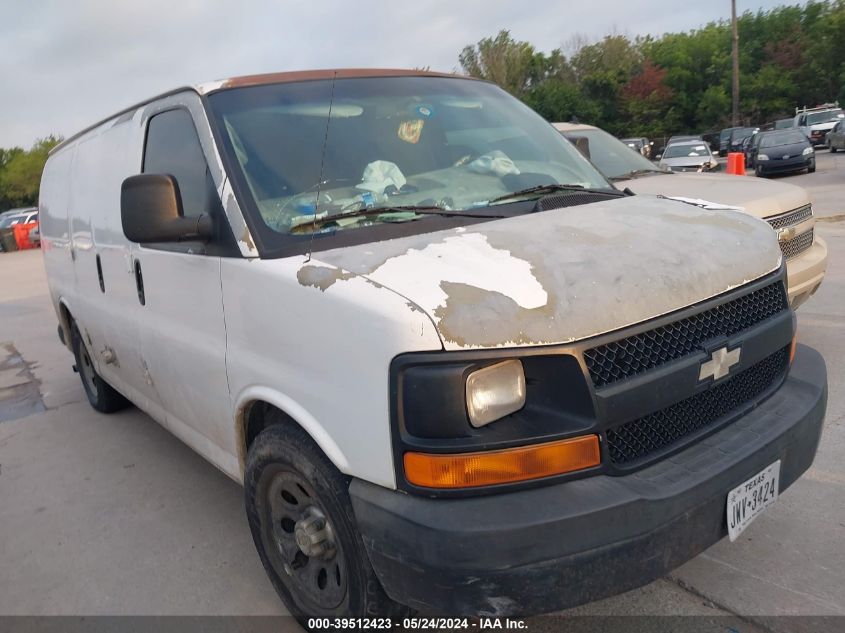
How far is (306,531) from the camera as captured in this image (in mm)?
2604

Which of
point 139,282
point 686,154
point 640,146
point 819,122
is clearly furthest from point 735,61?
point 139,282

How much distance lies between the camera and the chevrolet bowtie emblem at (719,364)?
243cm

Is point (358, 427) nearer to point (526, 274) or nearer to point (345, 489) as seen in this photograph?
point (345, 489)

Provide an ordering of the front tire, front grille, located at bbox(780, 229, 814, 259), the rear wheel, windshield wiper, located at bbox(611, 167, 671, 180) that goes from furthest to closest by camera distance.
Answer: windshield wiper, located at bbox(611, 167, 671, 180) < the rear wheel < front grille, located at bbox(780, 229, 814, 259) < the front tire

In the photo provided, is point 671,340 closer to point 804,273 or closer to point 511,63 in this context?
point 804,273

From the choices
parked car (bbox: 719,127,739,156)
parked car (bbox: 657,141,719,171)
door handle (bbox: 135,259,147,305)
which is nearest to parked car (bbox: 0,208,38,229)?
parked car (bbox: 657,141,719,171)

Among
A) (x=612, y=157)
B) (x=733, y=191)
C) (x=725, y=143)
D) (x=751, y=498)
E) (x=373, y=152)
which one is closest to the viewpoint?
(x=751, y=498)

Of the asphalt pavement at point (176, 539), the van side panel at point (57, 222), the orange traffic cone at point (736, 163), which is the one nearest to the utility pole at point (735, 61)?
the orange traffic cone at point (736, 163)

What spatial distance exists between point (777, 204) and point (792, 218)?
184mm

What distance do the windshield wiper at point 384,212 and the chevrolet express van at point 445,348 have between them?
0.5 inches

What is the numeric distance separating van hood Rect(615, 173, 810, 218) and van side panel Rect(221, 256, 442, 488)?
3.46m

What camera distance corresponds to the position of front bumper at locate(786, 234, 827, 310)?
206 inches

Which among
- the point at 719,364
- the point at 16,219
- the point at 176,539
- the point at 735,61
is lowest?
the point at 176,539

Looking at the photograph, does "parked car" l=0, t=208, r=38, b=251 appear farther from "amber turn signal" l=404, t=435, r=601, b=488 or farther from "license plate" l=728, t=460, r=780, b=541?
"license plate" l=728, t=460, r=780, b=541
